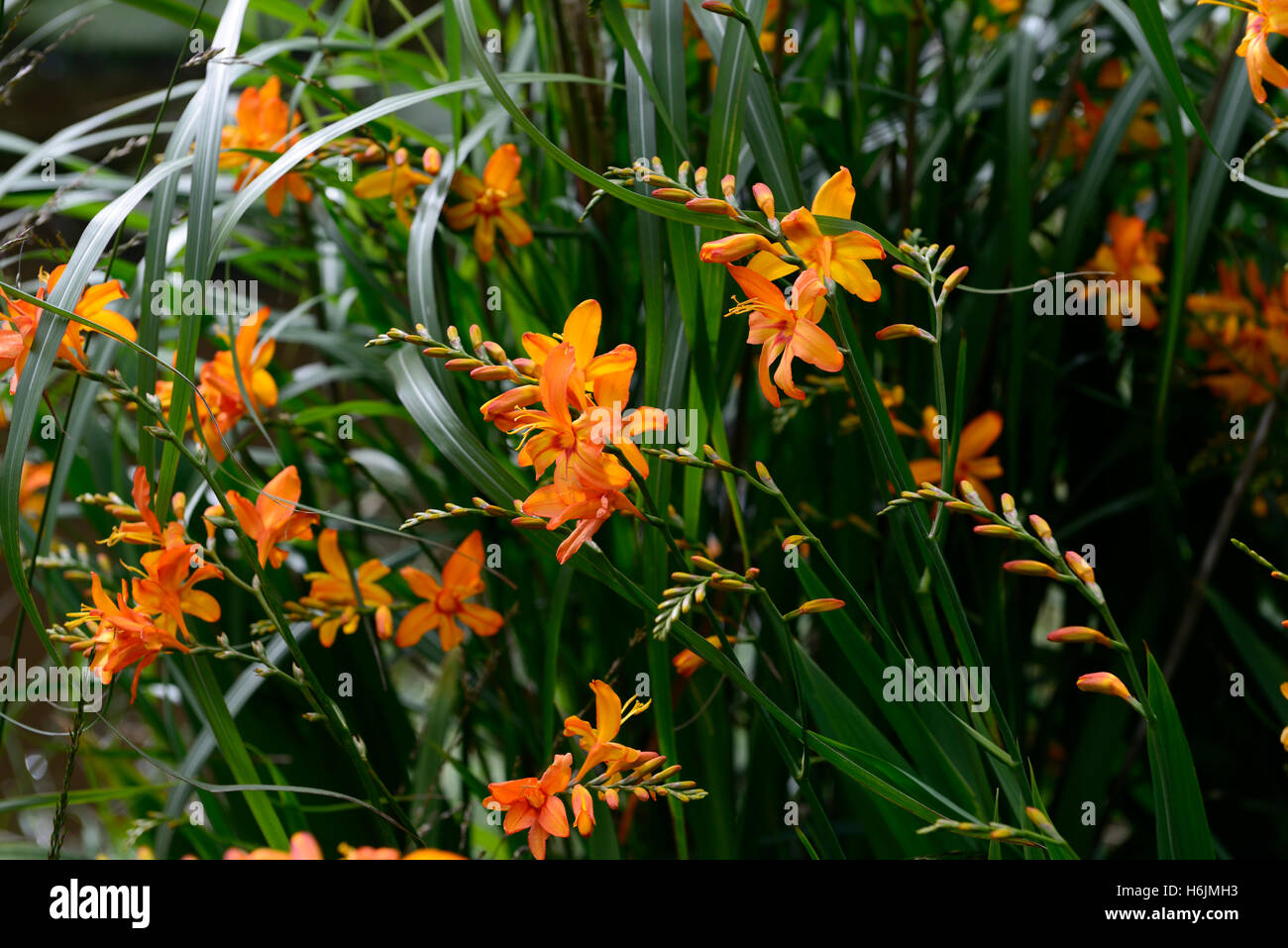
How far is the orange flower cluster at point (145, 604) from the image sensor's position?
0.44m

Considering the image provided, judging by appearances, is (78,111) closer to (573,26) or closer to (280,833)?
(573,26)

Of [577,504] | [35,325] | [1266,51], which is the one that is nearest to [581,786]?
[577,504]

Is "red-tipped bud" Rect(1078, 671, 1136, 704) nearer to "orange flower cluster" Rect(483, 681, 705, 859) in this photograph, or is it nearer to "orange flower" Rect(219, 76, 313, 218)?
"orange flower cluster" Rect(483, 681, 705, 859)

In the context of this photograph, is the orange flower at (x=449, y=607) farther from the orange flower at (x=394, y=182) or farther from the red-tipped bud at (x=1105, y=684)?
the red-tipped bud at (x=1105, y=684)

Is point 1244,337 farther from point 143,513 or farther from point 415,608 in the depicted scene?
point 143,513

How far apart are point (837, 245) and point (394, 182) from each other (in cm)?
38

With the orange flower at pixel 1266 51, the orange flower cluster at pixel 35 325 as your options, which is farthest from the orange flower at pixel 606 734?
the orange flower at pixel 1266 51

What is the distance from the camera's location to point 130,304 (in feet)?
2.36

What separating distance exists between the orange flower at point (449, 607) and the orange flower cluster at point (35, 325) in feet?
0.79

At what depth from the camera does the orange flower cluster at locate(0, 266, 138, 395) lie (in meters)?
0.46

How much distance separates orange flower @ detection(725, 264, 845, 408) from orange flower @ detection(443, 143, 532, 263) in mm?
301

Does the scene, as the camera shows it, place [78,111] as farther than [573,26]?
Yes
